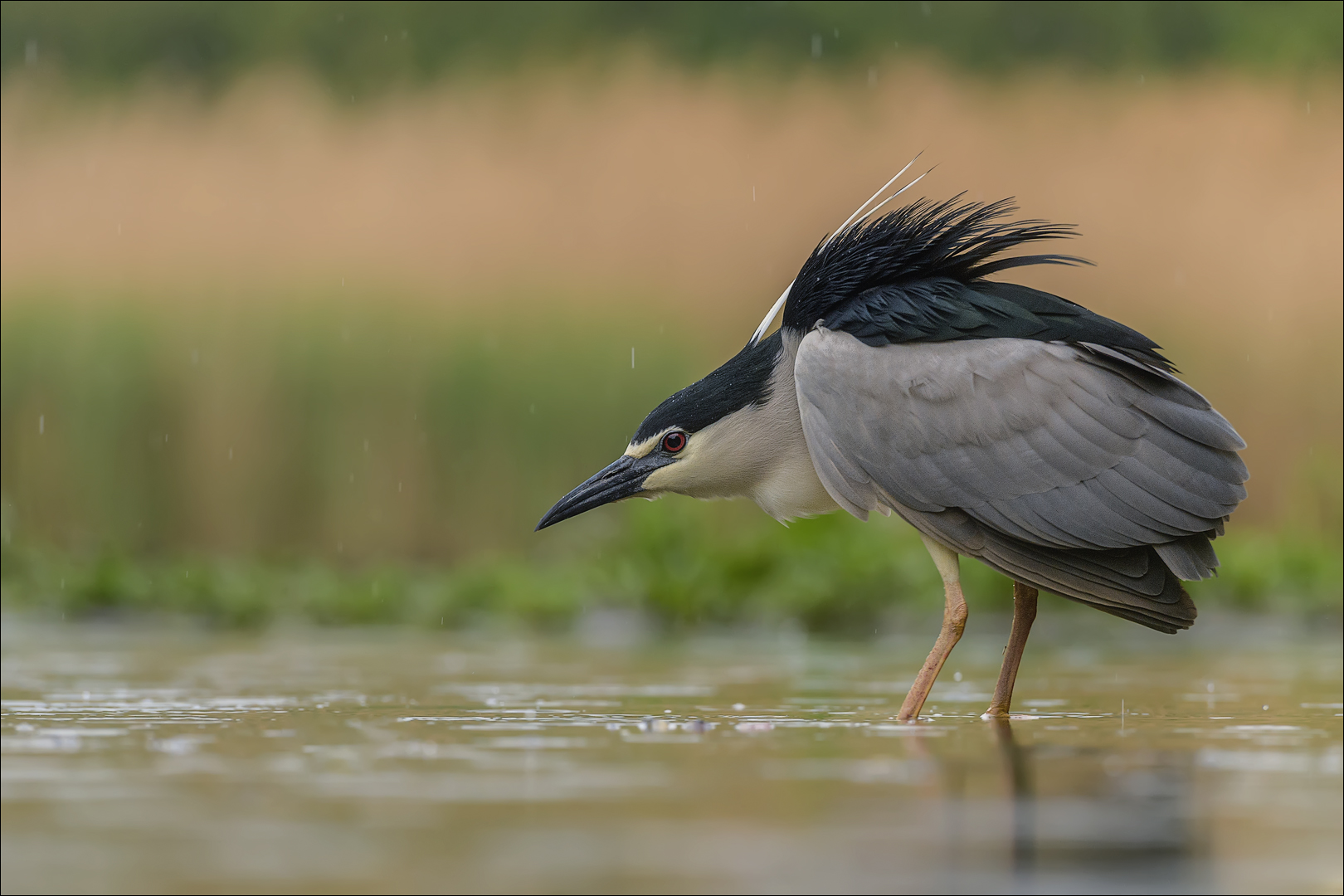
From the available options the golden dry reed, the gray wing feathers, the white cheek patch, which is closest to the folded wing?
the gray wing feathers

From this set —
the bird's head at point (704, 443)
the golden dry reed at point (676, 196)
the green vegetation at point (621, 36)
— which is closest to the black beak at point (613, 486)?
the bird's head at point (704, 443)

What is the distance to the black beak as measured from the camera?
18.9 ft

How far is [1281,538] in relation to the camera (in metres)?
9.38

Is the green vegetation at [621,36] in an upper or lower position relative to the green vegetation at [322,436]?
upper

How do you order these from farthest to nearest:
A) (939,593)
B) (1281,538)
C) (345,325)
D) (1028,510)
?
(345,325) < (1281,538) < (939,593) < (1028,510)

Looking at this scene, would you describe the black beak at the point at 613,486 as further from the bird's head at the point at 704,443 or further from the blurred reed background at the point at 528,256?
the blurred reed background at the point at 528,256

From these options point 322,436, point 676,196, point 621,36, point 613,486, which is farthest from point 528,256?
point 613,486

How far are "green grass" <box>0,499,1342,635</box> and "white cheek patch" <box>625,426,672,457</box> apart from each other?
259cm

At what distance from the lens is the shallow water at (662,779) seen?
8.49ft

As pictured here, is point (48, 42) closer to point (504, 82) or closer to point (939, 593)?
point (504, 82)

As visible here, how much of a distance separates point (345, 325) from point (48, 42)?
176 inches

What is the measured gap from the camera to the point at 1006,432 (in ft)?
16.6

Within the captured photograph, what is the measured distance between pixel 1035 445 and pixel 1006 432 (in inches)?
3.4

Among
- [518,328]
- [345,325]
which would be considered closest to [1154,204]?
[518,328]
